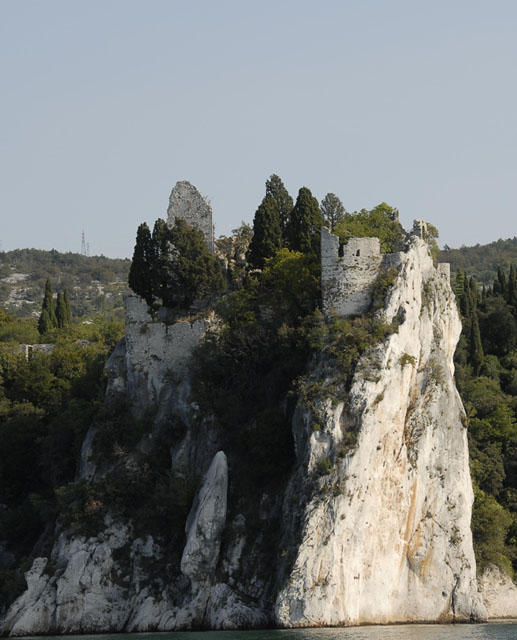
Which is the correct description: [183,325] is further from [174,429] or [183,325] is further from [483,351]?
[483,351]

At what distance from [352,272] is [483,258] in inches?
3802

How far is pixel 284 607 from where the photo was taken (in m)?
40.1

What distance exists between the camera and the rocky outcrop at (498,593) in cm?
4769

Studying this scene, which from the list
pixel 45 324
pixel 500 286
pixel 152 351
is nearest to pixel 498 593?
pixel 152 351

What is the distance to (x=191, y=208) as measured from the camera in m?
53.0

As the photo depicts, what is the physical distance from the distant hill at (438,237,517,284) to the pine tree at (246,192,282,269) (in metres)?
71.1

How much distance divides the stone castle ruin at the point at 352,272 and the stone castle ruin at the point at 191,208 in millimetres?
7714

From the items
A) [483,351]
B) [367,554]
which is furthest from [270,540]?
[483,351]

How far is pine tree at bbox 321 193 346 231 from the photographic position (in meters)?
54.3

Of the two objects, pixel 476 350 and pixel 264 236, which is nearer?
pixel 264 236

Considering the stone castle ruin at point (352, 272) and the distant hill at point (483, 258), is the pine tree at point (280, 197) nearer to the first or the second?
the stone castle ruin at point (352, 272)

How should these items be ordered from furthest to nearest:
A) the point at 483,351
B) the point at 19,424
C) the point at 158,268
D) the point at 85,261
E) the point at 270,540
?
the point at 85,261 → the point at 483,351 → the point at 19,424 → the point at 158,268 → the point at 270,540

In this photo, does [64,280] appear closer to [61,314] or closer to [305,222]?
[61,314]

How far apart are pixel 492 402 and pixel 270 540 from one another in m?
18.5
